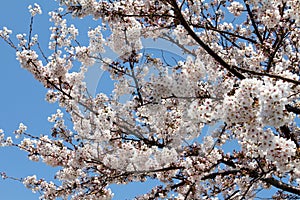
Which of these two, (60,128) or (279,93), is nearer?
(279,93)

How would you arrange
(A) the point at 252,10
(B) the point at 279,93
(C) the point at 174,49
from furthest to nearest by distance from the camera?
(A) the point at 252,10 → (C) the point at 174,49 → (B) the point at 279,93

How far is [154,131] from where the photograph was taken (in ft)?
23.9

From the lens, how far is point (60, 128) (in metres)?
7.70

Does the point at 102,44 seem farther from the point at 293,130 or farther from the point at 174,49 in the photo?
the point at 293,130

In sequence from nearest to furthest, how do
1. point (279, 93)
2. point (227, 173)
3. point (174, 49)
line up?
1. point (279, 93)
2. point (227, 173)
3. point (174, 49)

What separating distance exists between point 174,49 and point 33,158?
3.88 meters

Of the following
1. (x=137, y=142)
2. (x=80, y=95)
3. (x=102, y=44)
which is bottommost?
(x=137, y=142)

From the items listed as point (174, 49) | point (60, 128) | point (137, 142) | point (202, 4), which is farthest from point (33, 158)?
point (202, 4)

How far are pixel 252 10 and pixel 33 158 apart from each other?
5.87 meters

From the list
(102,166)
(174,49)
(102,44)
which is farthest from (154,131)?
(102,44)

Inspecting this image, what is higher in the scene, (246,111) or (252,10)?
(252,10)

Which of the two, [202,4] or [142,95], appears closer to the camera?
[142,95]

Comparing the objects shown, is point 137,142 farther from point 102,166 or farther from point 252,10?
point 252,10

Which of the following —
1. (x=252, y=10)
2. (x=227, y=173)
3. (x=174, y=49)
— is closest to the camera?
(x=227, y=173)
